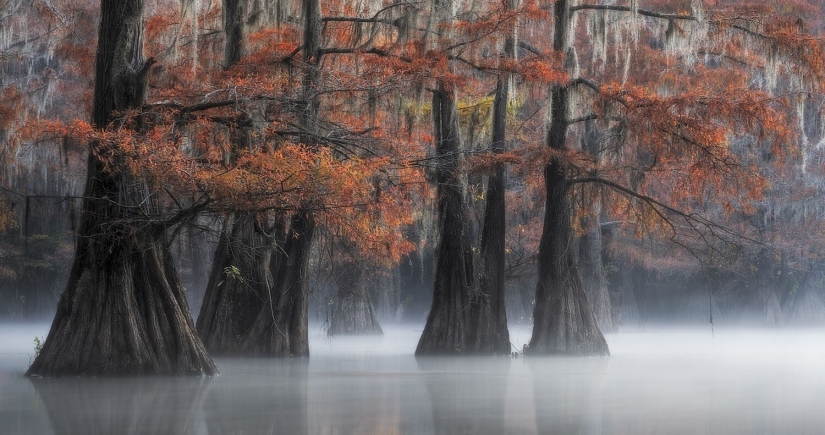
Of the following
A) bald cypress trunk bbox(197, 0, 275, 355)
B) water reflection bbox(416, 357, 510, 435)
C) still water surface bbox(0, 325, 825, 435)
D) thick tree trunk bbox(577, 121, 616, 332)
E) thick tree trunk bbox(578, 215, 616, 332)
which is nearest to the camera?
still water surface bbox(0, 325, 825, 435)

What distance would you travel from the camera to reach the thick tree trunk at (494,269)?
52.5 feet

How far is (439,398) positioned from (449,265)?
19.4 feet

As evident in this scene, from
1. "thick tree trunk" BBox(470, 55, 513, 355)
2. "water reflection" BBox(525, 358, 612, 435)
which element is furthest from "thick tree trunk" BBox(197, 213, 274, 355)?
"water reflection" BBox(525, 358, 612, 435)

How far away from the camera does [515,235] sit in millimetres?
25125

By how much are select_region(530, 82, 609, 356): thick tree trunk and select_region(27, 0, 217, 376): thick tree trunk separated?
5.61 m

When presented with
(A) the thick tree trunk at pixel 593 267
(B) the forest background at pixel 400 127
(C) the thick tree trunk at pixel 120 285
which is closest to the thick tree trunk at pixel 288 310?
(B) the forest background at pixel 400 127

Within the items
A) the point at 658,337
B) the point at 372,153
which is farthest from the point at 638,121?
the point at 658,337

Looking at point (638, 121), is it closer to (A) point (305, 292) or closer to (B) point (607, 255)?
(A) point (305, 292)

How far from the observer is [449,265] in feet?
53.4

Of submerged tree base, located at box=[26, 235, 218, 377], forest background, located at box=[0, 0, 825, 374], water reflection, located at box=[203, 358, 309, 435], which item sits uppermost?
forest background, located at box=[0, 0, 825, 374]

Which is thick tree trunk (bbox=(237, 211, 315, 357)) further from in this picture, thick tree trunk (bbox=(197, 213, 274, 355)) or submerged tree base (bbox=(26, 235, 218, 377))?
submerged tree base (bbox=(26, 235, 218, 377))

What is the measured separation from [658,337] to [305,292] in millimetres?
11091

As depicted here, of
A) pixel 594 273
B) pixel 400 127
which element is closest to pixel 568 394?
pixel 400 127

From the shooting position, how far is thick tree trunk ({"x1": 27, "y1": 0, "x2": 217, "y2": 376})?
11695 millimetres
